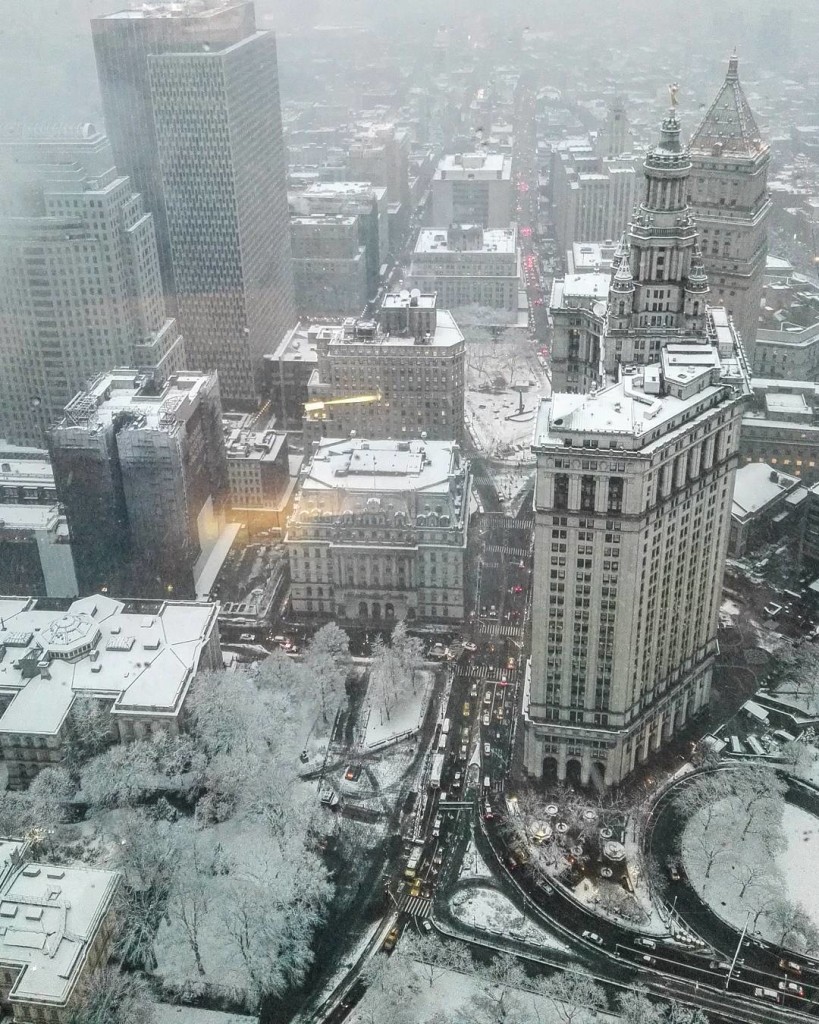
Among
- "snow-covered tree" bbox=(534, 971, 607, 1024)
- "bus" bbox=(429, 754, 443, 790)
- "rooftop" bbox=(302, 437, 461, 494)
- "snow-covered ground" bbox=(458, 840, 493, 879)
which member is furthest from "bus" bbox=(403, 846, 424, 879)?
"rooftop" bbox=(302, 437, 461, 494)

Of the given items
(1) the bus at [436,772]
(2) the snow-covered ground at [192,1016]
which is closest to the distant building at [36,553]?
(1) the bus at [436,772]

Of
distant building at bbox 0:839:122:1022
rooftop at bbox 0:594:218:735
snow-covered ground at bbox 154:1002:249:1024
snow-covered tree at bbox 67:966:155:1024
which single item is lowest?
snow-covered ground at bbox 154:1002:249:1024

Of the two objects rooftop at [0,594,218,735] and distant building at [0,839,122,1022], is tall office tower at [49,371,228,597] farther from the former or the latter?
distant building at [0,839,122,1022]

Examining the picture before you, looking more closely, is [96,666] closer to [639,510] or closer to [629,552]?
[629,552]

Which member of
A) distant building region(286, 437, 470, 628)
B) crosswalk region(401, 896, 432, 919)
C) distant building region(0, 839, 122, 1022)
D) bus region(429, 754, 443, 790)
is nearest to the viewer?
distant building region(0, 839, 122, 1022)

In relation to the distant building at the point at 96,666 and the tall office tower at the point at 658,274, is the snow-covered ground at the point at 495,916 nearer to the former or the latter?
the distant building at the point at 96,666

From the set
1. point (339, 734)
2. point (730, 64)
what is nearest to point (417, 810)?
point (339, 734)

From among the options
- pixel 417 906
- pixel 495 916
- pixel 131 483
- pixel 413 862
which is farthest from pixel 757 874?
pixel 131 483
